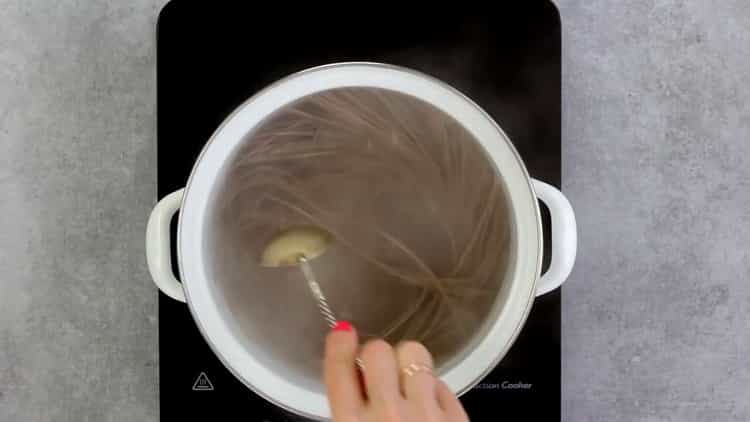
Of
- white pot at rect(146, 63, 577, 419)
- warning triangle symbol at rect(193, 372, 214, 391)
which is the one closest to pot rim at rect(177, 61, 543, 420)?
white pot at rect(146, 63, 577, 419)

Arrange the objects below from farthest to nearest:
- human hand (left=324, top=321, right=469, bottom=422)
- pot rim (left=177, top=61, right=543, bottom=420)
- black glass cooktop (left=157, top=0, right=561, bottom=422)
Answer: black glass cooktop (left=157, top=0, right=561, bottom=422) → pot rim (left=177, top=61, right=543, bottom=420) → human hand (left=324, top=321, right=469, bottom=422)

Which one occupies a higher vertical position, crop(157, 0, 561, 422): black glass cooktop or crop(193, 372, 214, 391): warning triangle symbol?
crop(157, 0, 561, 422): black glass cooktop

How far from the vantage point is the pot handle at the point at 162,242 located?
53 cm

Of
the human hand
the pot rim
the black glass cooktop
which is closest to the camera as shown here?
the human hand

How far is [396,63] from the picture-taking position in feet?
2.02

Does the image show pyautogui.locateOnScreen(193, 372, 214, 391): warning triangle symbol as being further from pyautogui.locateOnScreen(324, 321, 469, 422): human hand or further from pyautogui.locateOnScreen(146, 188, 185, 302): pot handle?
pyautogui.locateOnScreen(324, 321, 469, 422): human hand

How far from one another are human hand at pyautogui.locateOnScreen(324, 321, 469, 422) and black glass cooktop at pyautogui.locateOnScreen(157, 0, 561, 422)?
0.74 feet

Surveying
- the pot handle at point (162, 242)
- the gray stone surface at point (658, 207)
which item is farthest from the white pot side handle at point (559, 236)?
the pot handle at point (162, 242)

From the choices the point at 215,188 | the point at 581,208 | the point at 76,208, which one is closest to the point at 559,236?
the point at 581,208

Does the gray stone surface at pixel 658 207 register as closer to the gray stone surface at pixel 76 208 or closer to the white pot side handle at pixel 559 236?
the white pot side handle at pixel 559 236

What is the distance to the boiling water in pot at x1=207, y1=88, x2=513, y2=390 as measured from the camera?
572 mm

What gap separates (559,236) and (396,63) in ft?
0.71

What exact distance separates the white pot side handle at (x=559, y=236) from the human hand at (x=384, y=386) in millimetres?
160

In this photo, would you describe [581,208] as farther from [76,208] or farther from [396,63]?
[76,208]
